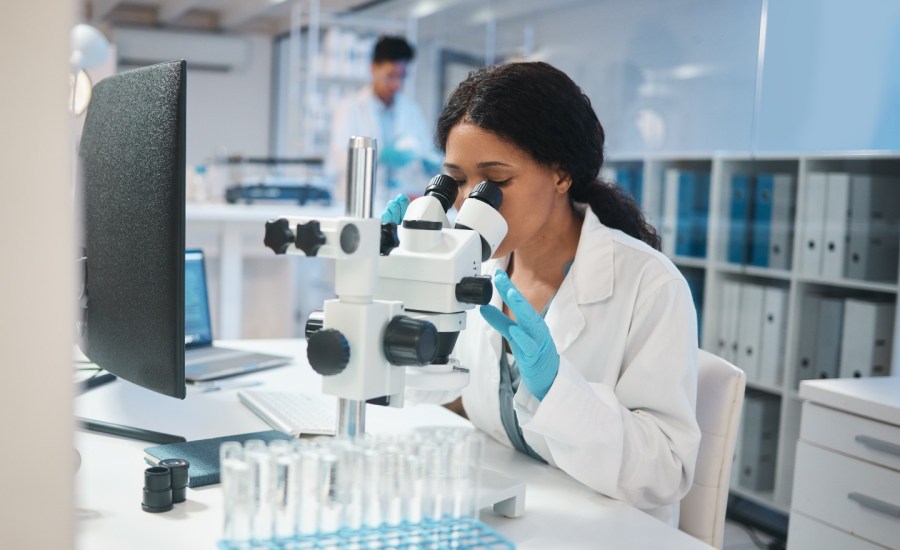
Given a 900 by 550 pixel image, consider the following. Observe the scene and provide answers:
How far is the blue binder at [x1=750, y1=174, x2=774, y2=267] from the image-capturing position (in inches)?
117

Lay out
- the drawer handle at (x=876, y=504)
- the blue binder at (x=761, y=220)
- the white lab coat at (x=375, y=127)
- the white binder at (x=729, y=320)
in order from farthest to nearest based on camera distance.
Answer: the white lab coat at (x=375, y=127)
the white binder at (x=729, y=320)
the blue binder at (x=761, y=220)
the drawer handle at (x=876, y=504)

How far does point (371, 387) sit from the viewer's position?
2.61ft

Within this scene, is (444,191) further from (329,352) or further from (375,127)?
(375,127)

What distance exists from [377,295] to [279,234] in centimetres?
15

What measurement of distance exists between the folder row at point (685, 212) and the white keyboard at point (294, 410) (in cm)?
214

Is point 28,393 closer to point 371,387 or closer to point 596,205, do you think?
point 371,387

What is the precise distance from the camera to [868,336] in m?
2.63

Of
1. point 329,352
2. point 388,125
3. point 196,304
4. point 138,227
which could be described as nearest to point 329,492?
point 329,352

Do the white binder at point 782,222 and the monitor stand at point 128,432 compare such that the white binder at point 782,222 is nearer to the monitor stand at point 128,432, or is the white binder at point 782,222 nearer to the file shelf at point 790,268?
the file shelf at point 790,268

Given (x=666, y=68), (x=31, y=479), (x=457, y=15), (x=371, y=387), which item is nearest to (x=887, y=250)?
(x=666, y=68)

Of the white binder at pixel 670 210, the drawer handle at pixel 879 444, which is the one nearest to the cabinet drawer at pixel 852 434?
the drawer handle at pixel 879 444

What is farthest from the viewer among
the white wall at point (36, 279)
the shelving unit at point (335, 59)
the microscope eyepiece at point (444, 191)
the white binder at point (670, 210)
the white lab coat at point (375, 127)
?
the shelving unit at point (335, 59)

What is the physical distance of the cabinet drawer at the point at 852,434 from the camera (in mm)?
1632

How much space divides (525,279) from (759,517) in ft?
6.07
